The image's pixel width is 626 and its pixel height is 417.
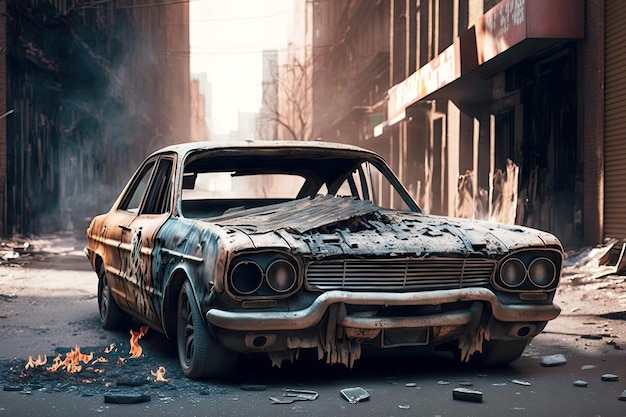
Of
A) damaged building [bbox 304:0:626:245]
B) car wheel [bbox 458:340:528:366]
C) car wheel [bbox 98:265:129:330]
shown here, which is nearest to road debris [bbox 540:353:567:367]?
car wheel [bbox 458:340:528:366]

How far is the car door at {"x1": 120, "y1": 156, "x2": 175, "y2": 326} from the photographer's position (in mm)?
6012

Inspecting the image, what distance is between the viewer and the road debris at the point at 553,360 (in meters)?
5.84

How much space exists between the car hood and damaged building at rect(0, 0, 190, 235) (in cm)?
1016

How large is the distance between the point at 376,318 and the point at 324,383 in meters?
0.50

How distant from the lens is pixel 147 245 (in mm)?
6133

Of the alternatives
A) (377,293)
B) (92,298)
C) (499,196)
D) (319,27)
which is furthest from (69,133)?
(319,27)

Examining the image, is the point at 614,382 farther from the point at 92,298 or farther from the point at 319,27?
the point at 319,27

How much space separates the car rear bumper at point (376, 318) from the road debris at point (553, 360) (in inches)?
26.3

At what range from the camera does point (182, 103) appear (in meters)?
82.1

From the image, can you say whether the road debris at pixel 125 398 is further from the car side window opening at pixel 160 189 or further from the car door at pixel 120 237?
the car door at pixel 120 237

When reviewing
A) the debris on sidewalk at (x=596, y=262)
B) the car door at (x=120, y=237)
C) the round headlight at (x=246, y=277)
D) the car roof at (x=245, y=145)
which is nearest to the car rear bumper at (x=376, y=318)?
the round headlight at (x=246, y=277)

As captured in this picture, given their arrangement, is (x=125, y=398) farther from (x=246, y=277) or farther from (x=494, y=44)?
(x=494, y=44)

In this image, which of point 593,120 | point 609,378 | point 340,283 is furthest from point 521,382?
point 593,120

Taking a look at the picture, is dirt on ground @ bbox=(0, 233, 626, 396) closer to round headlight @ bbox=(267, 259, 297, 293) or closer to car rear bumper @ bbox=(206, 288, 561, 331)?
car rear bumper @ bbox=(206, 288, 561, 331)
